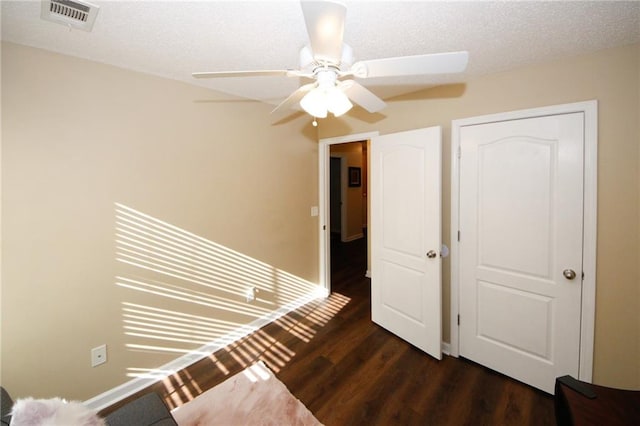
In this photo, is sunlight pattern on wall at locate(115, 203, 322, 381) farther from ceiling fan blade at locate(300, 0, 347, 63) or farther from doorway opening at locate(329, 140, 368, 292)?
doorway opening at locate(329, 140, 368, 292)

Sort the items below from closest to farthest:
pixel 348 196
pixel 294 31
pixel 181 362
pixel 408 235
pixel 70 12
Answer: pixel 70 12
pixel 294 31
pixel 181 362
pixel 408 235
pixel 348 196

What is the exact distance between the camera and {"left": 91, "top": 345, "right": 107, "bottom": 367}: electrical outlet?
5.99ft

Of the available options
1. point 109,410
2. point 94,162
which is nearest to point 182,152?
point 94,162

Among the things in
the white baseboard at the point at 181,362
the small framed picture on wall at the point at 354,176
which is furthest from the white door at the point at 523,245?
the small framed picture on wall at the point at 354,176

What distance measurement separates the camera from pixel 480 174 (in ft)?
6.91

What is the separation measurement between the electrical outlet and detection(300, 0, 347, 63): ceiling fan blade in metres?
2.26

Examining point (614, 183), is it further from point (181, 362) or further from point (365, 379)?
point (181, 362)

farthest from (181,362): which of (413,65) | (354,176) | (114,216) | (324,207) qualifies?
(354,176)

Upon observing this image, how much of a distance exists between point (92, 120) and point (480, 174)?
2.73 m

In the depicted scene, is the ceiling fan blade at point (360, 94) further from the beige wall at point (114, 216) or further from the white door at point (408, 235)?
the beige wall at point (114, 216)

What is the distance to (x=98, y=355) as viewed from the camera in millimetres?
1843

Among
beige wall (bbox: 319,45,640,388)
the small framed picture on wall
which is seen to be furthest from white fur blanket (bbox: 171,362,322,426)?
the small framed picture on wall

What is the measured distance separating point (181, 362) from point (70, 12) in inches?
Result: 93.5

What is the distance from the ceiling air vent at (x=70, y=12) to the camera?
124cm
